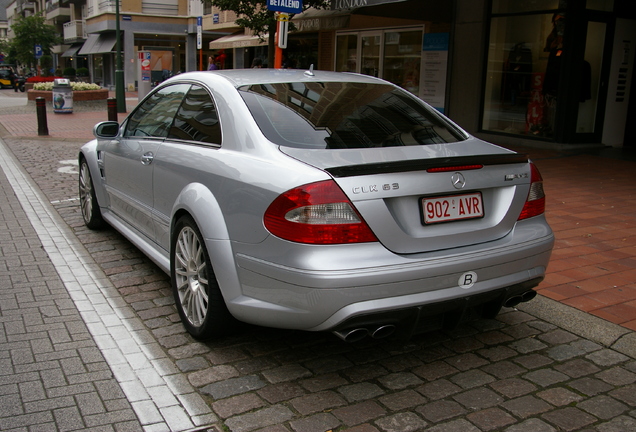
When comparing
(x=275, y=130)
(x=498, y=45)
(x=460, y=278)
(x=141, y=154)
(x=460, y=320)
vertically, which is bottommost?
(x=460, y=320)

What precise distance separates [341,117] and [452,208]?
90cm

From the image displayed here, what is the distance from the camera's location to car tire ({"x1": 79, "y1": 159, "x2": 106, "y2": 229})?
6156 millimetres

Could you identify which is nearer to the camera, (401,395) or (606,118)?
(401,395)

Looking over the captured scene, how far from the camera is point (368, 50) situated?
18.0 meters

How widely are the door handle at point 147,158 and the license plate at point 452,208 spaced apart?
215 centimetres

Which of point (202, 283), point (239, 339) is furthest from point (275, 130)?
point (239, 339)

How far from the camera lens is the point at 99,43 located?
4697cm

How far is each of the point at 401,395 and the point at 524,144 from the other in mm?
10424

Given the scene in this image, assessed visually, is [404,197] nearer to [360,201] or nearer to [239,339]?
[360,201]

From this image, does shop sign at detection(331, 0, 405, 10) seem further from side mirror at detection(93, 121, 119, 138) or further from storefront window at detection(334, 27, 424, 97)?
side mirror at detection(93, 121, 119, 138)

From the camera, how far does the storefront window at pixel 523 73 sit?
12.1m

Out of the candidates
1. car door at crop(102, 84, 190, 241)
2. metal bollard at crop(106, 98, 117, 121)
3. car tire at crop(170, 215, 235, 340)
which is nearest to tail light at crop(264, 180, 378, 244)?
car tire at crop(170, 215, 235, 340)

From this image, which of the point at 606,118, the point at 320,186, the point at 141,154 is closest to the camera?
the point at 320,186

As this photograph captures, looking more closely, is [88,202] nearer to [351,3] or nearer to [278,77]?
[278,77]
